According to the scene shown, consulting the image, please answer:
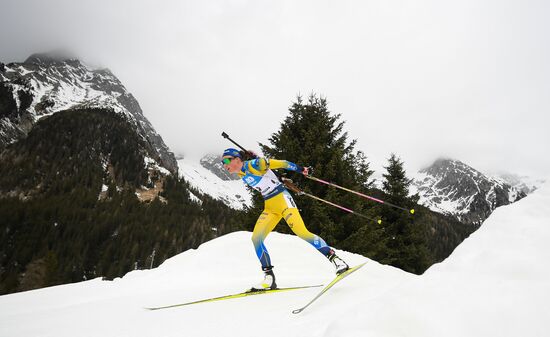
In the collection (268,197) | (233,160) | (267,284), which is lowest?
(267,284)

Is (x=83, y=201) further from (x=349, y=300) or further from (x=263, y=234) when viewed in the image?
(x=349, y=300)

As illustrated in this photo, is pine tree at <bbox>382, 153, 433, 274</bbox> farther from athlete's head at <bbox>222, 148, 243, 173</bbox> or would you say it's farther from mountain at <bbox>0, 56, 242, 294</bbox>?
mountain at <bbox>0, 56, 242, 294</bbox>

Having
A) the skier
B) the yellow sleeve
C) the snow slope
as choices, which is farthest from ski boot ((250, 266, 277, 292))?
the yellow sleeve

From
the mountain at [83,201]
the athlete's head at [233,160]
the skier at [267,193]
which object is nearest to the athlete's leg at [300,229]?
the skier at [267,193]

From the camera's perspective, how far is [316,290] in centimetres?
535

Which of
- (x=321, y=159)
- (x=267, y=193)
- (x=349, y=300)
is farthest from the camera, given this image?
(x=321, y=159)

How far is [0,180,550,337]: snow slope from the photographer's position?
217cm

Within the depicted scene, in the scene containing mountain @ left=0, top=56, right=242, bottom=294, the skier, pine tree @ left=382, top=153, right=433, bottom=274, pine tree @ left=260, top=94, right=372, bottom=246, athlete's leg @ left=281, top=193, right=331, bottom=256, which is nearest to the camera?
athlete's leg @ left=281, top=193, right=331, bottom=256

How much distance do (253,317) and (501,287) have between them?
110 inches

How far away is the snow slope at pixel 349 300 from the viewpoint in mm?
2172

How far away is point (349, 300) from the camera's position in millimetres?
4129

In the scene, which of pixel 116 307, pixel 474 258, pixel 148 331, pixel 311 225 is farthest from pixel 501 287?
pixel 311 225

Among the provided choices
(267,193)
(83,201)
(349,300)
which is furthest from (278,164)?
(83,201)

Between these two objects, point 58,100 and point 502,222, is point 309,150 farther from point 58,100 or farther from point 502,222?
point 58,100
